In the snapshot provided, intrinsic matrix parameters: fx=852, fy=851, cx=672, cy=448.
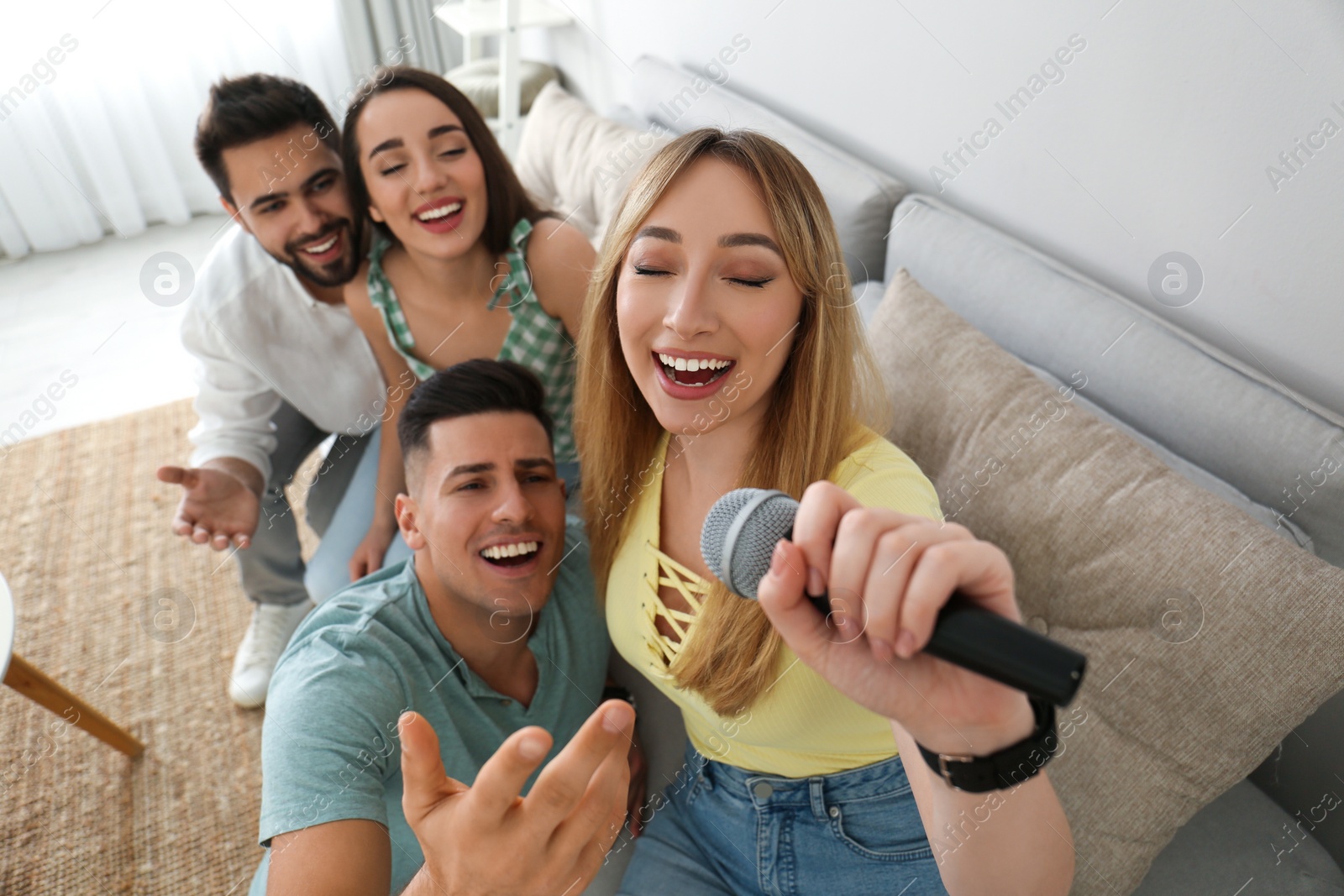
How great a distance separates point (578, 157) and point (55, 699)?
1717 mm

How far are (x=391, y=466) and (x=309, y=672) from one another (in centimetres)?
70

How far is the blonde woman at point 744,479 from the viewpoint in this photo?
1002 millimetres

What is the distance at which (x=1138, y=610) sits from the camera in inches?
38.2

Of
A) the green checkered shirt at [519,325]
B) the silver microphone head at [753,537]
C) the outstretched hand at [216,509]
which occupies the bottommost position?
the outstretched hand at [216,509]

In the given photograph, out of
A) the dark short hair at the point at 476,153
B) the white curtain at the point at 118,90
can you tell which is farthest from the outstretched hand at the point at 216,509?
the white curtain at the point at 118,90

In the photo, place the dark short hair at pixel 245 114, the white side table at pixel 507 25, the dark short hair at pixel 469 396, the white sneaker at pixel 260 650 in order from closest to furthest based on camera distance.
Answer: the dark short hair at pixel 469 396, the dark short hair at pixel 245 114, the white sneaker at pixel 260 650, the white side table at pixel 507 25

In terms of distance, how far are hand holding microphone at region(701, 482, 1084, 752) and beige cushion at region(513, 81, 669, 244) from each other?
1.41 meters

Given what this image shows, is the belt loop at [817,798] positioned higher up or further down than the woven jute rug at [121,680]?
higher up

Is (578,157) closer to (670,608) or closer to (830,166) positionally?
(830,166)

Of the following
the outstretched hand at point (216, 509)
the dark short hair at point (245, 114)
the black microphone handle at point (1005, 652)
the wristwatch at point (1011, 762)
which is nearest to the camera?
the black microphone handle at point (1005, 652)

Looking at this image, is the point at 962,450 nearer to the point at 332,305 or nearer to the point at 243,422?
the point at 332,305

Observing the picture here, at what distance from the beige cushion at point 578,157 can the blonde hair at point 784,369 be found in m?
0.90

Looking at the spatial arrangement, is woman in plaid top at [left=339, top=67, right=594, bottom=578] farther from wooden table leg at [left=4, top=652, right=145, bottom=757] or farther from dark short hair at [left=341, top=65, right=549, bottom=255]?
wooden table leg at [left=4, top=652, right=145, bottom=757]

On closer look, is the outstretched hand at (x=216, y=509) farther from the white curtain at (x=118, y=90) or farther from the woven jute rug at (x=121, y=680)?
the white curtain at (x=118, y=90)
